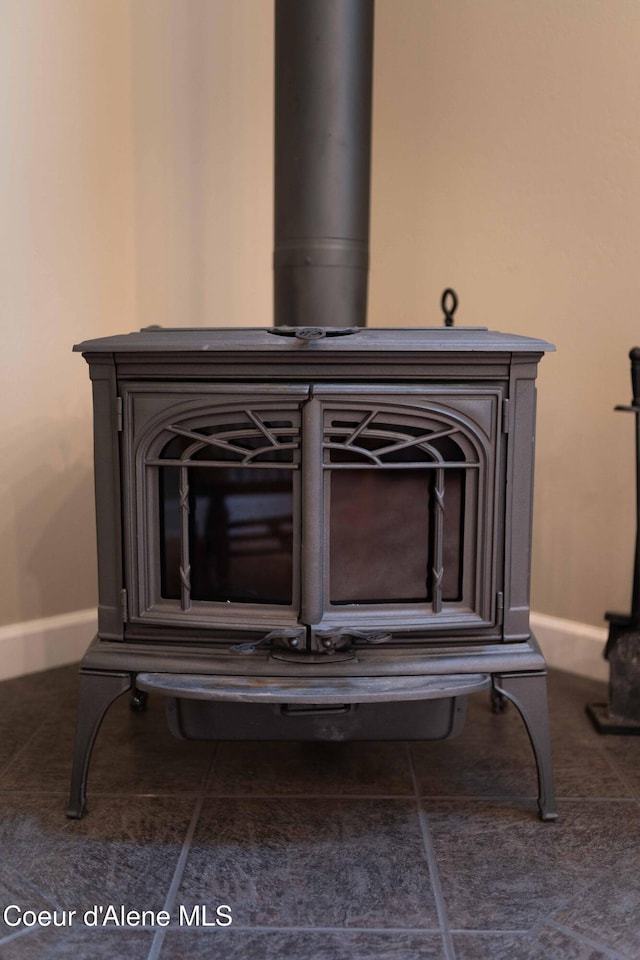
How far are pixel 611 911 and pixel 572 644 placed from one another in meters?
0.94

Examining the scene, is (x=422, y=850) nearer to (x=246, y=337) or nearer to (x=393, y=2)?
(x=246, y=337)

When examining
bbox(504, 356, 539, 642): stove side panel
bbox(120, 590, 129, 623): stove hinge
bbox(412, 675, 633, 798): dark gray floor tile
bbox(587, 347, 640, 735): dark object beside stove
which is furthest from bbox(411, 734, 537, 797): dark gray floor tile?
bbox(120, 590, 129, 623): stove hinge

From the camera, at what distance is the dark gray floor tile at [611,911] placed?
126 cm

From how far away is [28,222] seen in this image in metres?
2.12

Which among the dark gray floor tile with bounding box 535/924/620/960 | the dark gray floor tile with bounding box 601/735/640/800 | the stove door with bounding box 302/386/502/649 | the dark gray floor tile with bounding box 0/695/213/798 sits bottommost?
the dark gray floor tile with bounding box 535/924/620/960

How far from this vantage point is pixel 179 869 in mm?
1415

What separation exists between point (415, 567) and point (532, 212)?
1.06m

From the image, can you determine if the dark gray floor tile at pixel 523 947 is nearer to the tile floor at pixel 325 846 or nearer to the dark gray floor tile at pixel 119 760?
the tile floor at pixel 325 846

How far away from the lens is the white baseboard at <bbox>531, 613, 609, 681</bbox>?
217cm

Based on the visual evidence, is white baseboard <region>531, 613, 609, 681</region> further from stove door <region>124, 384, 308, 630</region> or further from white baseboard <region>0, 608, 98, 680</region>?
white baseboard <region>0, 608, 98, 680</region>

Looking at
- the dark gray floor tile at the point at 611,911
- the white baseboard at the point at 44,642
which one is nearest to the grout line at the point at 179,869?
the dark gray floor tile at the point at 611,911

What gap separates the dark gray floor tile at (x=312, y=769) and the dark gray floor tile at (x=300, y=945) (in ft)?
1.28

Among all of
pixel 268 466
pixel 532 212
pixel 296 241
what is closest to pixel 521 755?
pixel 268 466

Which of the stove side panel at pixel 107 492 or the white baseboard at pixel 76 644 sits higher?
the stove side panel at pixel 107 492
